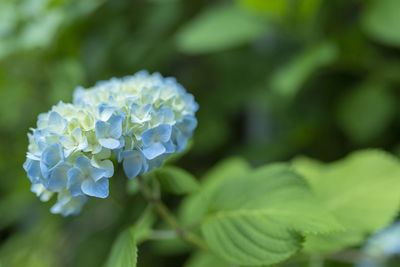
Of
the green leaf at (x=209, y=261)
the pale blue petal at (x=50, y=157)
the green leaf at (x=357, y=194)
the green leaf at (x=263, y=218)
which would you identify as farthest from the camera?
the green leaf at (x=209, y=261)

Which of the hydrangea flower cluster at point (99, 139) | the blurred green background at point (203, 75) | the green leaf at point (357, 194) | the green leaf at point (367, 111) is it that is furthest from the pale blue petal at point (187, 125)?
the green leaf at point (367, 111)

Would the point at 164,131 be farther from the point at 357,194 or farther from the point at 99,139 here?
the point at 357,194

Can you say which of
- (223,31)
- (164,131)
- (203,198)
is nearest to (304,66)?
(223,31)

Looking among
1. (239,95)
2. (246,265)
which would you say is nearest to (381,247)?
(246,265)

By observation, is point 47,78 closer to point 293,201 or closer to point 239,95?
point 239,95

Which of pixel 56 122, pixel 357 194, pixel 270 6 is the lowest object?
pixel 357 194

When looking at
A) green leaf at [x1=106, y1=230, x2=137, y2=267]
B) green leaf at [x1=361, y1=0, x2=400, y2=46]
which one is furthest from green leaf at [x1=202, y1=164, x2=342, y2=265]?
green leaf at [x1=361, y1=0, x2=400, y2=46]

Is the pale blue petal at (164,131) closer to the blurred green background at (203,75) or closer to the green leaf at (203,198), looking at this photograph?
the green leaf at (203,198)
